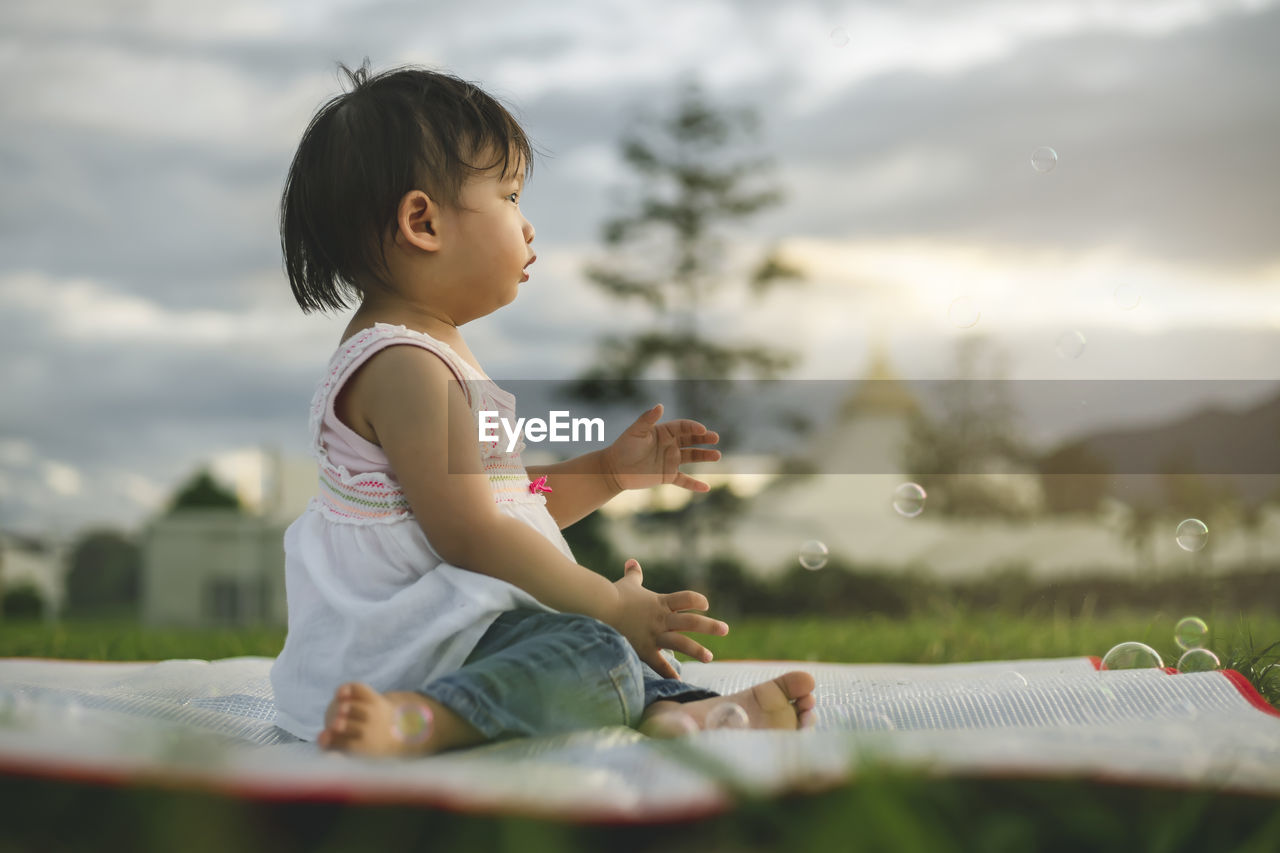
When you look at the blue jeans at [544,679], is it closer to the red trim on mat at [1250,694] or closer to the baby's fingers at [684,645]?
the baby's fingers at [684,645]

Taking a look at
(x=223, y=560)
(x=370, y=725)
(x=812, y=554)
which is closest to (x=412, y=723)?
(x=370, y=725)

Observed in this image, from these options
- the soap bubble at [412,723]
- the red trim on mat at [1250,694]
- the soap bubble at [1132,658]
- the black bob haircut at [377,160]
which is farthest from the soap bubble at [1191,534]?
the soap bubble at [412,723]

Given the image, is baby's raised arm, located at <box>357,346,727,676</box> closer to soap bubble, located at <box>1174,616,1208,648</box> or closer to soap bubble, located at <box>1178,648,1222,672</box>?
soap bubble, located at <box>1178,648,1222,672</box>

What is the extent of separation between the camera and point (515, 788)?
2.05ft

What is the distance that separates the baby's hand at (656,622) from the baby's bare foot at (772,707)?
0.06 m

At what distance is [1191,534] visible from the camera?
207cm

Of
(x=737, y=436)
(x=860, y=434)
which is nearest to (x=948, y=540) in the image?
(x=860, y=434)

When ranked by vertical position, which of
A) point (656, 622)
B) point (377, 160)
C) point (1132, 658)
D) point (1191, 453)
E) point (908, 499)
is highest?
point (377, 160)

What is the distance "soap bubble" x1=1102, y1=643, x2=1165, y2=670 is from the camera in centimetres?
157

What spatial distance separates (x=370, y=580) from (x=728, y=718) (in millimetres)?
423

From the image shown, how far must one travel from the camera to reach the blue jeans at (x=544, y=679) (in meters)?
0.93

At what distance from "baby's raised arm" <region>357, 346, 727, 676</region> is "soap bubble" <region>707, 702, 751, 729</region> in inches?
2.3

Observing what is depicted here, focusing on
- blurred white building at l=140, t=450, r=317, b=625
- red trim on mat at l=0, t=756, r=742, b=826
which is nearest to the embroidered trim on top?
red trim on mat at l=0, t=756, r=742, b=826

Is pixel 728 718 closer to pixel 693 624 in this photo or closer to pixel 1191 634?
pixel 693 624
